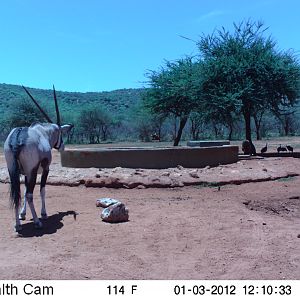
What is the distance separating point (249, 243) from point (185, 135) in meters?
48.1

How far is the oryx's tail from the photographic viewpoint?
24.6ft

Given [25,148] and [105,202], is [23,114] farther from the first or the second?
[25,148]

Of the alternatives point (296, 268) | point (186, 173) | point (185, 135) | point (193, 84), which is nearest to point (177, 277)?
point (296, 268)

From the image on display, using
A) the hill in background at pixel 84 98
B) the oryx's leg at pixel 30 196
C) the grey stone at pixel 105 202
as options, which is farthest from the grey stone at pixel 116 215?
the hill in background at pixel 84 98

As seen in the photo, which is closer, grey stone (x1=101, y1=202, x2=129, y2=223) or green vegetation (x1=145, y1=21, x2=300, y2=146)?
grey stone (x1=101, y1=202, x2=129, y2=223)

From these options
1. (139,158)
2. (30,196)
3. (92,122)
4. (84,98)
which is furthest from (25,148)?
(84,98)

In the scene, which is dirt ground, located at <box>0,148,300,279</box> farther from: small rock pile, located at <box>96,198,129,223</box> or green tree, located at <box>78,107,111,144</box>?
green tree, located at <box>78,107,111,144</box>

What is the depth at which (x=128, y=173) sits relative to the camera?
1309 centimetres

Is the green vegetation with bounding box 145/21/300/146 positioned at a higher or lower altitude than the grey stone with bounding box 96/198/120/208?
higher

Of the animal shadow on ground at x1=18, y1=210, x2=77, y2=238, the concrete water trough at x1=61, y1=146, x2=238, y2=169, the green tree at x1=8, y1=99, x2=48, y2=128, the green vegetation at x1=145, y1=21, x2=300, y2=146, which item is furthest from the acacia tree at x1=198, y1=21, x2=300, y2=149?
the green tree at x1=8, y1=99, x2=48, y2=128

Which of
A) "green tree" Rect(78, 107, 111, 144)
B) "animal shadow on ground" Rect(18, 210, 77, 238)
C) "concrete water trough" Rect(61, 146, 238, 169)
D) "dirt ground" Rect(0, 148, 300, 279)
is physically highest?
"green tree" Rect(78, 107, 111, 144)

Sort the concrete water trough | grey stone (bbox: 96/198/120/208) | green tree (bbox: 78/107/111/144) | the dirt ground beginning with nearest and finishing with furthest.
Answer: the dirt ground < grey stone (bbox: 96/198/120/208) < the concrete water trough < green tree (bbox: 78/107/111/144)

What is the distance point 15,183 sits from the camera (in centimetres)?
750

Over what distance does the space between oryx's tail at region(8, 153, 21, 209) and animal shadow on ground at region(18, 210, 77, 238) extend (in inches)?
17.9
